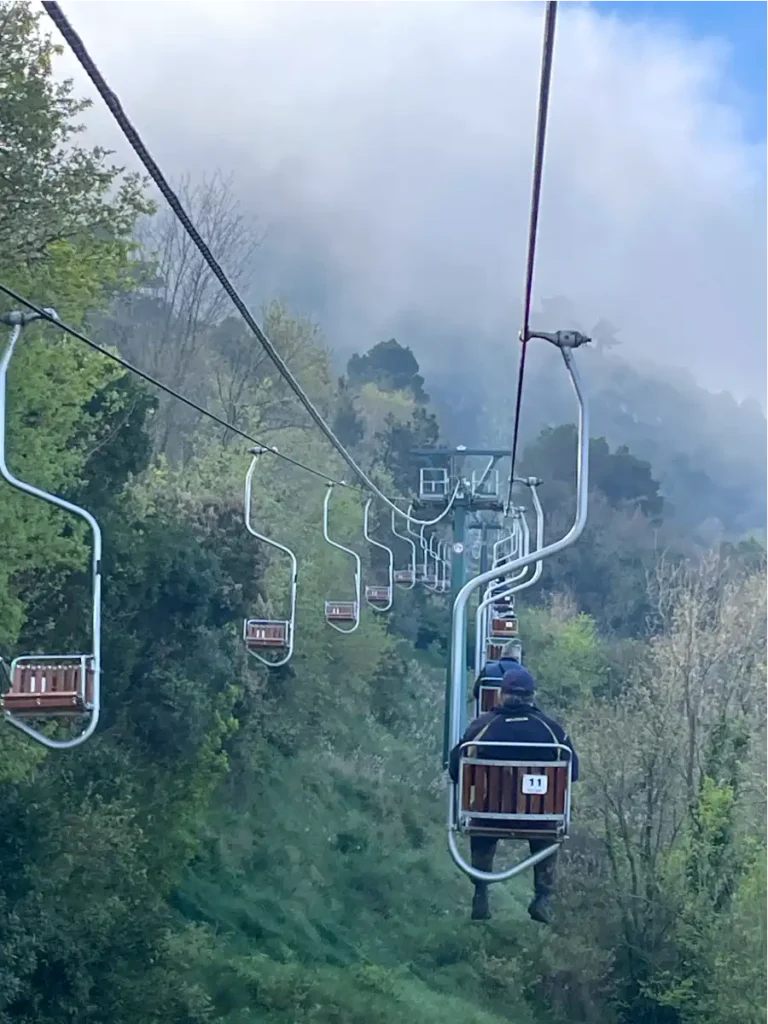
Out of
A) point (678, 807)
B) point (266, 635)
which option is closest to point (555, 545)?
point (266, 635)

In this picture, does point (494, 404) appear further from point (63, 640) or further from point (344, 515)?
point (63, 640)

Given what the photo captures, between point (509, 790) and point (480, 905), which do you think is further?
point (480, 905)

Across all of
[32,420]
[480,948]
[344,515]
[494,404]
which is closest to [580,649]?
[344,515]

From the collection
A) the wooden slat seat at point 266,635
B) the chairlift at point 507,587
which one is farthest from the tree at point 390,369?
the wooden slat seat at point 266,635

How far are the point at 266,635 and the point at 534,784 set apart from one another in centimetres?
708

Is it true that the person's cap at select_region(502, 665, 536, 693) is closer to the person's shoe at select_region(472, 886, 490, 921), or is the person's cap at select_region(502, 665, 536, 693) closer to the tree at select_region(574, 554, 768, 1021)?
the person's shoe at select_region(472, 886, 490, 921)

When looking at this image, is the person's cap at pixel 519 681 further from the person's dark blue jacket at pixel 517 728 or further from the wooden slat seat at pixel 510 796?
the wooden slat seat at pixel 510 796

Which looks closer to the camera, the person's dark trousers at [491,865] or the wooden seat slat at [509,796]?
the wooden seat slat at [509,796]

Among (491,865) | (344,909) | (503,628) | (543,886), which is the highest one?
(503,628)

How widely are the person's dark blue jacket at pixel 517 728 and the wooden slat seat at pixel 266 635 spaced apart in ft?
21.2

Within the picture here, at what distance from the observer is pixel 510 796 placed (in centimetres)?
710

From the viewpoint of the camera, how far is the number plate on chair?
711 cm

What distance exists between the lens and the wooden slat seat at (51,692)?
7344 mm

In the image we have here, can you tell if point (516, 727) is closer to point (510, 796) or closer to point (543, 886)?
point (510, 796)
